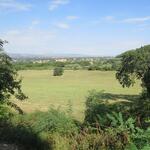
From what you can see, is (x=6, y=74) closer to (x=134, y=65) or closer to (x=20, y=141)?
(x=20, y=141)

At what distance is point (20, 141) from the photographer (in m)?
11.9

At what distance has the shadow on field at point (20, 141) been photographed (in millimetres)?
11190

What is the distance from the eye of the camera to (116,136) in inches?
290

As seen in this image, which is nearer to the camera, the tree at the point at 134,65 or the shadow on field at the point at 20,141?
the shadow on field at the point at 20,141

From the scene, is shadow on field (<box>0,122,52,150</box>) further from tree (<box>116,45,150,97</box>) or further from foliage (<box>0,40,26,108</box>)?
tree (<box>116,45,150,97</box>)

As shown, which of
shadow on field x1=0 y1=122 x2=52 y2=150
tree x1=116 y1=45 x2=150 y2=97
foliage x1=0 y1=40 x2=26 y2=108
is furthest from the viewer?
tree x1=116 y1=45 x2=150 y2=97

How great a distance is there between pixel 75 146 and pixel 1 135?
16.1ft

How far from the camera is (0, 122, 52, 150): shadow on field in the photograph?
36.7ft

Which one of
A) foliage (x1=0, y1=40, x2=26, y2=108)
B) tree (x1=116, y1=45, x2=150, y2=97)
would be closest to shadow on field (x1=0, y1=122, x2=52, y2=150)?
foliage (x1=0, y1=40, x2=26, y2=108)

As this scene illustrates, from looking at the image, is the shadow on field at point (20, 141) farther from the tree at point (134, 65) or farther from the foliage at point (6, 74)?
the tree at point (134, 65)

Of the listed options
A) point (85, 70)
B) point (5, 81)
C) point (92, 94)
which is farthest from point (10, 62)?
point (85, 70)

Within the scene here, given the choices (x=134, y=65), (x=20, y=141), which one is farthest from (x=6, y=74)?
(x=134, y=65)

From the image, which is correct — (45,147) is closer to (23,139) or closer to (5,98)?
(23,139)

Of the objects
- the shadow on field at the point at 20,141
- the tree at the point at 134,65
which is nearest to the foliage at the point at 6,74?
the shadow on field at the point at 20,141
